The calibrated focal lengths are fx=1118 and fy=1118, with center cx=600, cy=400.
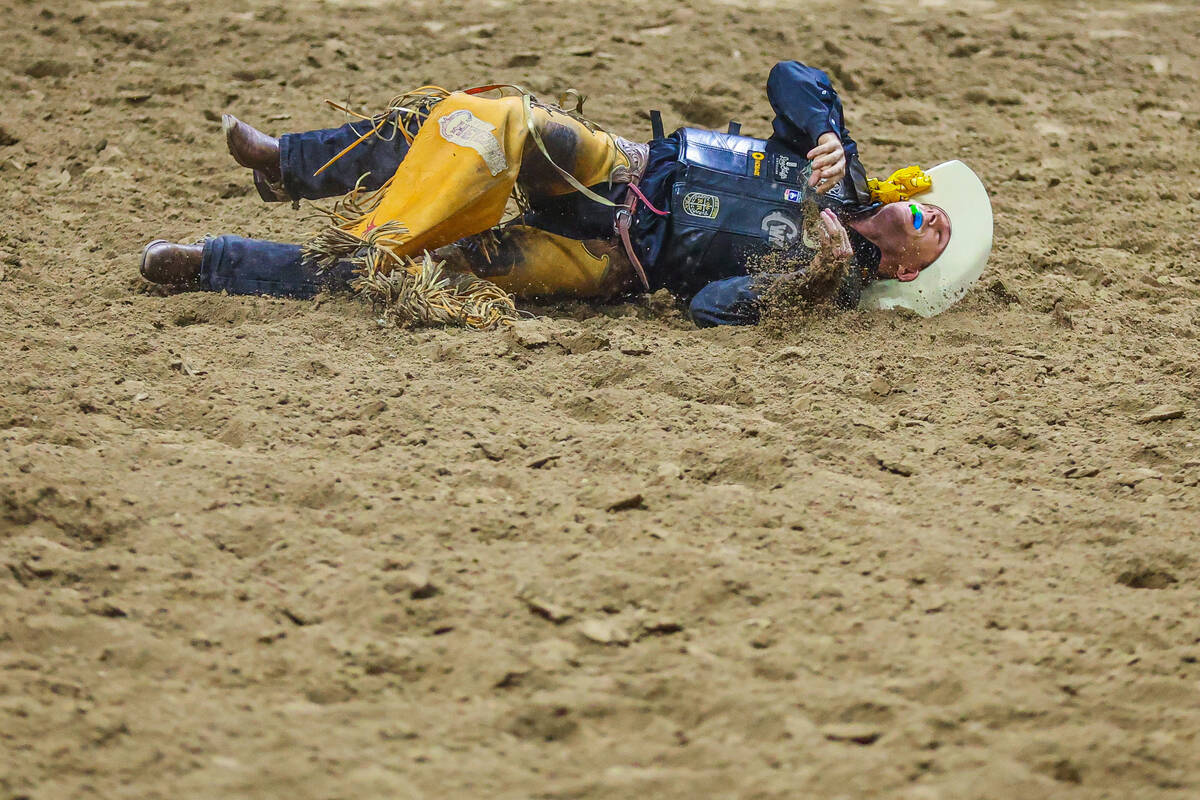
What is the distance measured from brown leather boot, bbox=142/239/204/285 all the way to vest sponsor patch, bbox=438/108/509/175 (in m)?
0.71

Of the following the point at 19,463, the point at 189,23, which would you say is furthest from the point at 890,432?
the point at 189,23

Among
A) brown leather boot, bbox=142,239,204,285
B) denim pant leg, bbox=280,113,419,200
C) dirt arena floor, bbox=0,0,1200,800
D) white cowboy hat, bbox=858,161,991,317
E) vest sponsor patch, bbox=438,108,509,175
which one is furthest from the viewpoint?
white cowboy hat, bbox=858,161,991,317

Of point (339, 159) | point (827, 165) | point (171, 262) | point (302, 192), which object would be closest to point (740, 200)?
point (827, 165)

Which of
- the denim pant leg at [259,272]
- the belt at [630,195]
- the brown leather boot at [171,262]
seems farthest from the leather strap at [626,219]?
the brown leather boot at [171,262]

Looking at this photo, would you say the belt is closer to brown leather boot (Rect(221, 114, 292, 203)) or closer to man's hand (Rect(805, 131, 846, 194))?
man's hand (Rect(805, 131, 846, 194))

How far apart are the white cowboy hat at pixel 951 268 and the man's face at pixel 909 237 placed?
0.07ft

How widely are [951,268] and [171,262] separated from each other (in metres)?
2.02

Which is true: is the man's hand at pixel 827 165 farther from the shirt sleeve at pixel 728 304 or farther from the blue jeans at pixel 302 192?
the blue jeans at pixel 302 192

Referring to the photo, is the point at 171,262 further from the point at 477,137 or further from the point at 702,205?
the point at 702,205

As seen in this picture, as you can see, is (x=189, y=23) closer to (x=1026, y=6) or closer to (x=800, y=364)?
(x=800, y=364)

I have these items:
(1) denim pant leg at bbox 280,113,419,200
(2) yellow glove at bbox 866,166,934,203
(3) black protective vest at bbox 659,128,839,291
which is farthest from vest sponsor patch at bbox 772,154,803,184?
(1) denim pant leg at bbox 280,113,419,200

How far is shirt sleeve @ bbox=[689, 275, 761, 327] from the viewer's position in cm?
284

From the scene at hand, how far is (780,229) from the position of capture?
9.52ft

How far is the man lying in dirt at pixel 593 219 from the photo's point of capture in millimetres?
2689
